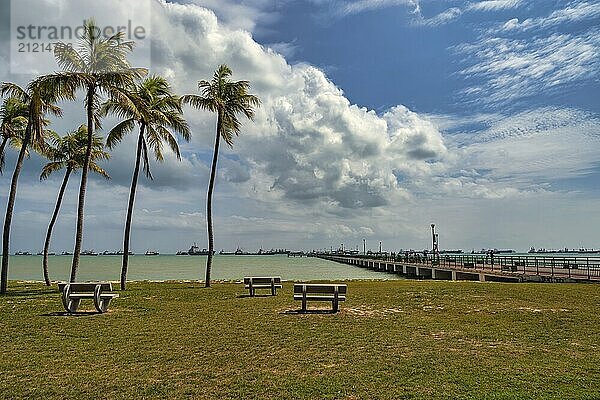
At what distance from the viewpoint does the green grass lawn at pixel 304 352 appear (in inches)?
244

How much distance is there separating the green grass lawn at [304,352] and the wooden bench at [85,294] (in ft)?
1.24

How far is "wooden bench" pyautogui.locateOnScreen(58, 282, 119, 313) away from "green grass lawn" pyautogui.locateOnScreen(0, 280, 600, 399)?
38cm

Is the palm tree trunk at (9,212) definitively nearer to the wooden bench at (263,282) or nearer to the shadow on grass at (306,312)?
the wooden bench at (263,282)

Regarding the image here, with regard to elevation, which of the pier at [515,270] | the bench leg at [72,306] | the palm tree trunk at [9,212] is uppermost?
the palm tree trunk at [9,212]

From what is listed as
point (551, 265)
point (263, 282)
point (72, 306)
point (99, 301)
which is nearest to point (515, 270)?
point (551, 265)

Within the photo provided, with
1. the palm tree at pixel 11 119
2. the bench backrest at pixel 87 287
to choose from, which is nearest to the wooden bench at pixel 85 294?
the bench backrest at pixel 87 287

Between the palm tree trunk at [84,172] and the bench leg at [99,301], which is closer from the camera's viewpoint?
the bench leg at [99,301]

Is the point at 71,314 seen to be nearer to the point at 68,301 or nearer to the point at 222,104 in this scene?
the point at 68,301

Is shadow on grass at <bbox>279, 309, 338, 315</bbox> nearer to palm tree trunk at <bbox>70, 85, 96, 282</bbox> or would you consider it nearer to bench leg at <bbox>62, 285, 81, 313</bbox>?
bench leg at <bbox>62, 285, 81, 313</bbox>

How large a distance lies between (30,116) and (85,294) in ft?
28.7

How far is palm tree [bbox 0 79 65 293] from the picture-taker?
17.0m

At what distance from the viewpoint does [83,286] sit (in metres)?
12.7

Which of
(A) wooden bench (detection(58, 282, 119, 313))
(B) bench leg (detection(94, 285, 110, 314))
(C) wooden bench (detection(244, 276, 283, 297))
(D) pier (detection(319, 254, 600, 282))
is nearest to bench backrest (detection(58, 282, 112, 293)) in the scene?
(A) wooden bench (detection(58, 282, 119, 313))

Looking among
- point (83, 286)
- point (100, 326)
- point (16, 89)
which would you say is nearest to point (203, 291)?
point (83, 286)
